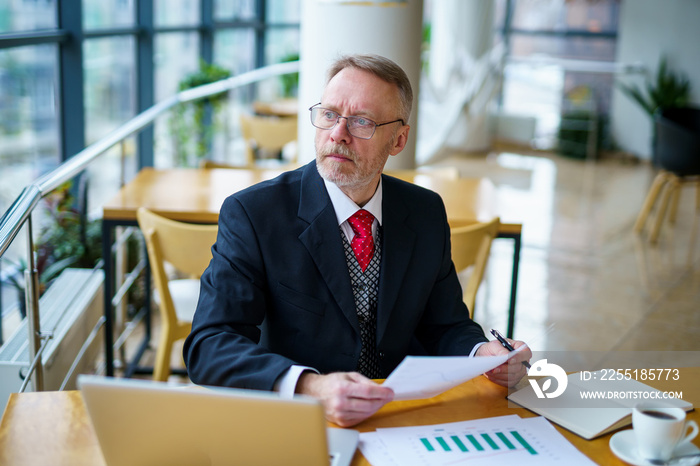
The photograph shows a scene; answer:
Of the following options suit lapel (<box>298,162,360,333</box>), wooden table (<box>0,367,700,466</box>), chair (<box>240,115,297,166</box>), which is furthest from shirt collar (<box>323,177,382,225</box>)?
chair (<box>240,115,297,166</box>)

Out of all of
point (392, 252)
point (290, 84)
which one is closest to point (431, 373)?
point (392, 252)

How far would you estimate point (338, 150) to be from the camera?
151 cm

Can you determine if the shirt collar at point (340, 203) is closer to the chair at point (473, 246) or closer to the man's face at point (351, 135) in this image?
the man's face at point (351, 135)

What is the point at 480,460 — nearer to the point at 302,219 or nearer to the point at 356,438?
the point at 356,438

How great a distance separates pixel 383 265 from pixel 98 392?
0.74m

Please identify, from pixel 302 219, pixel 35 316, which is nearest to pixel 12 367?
pixel 35 316

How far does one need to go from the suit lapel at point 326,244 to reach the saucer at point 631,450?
542 millimetres

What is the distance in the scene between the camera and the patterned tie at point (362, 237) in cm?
157

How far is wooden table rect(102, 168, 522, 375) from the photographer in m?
2.54

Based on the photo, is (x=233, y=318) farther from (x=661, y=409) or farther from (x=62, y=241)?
(x=62, y=241)

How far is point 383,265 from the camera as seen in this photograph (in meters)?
1.55

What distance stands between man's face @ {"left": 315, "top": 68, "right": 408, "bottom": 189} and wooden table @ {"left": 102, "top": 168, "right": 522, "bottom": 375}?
3.70ft

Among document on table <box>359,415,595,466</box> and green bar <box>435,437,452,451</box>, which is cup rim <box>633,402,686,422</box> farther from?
green bar <box>435,437,452,451</box>

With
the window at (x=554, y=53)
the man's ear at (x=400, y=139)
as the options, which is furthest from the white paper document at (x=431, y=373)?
the window at (x=554, y=53)
